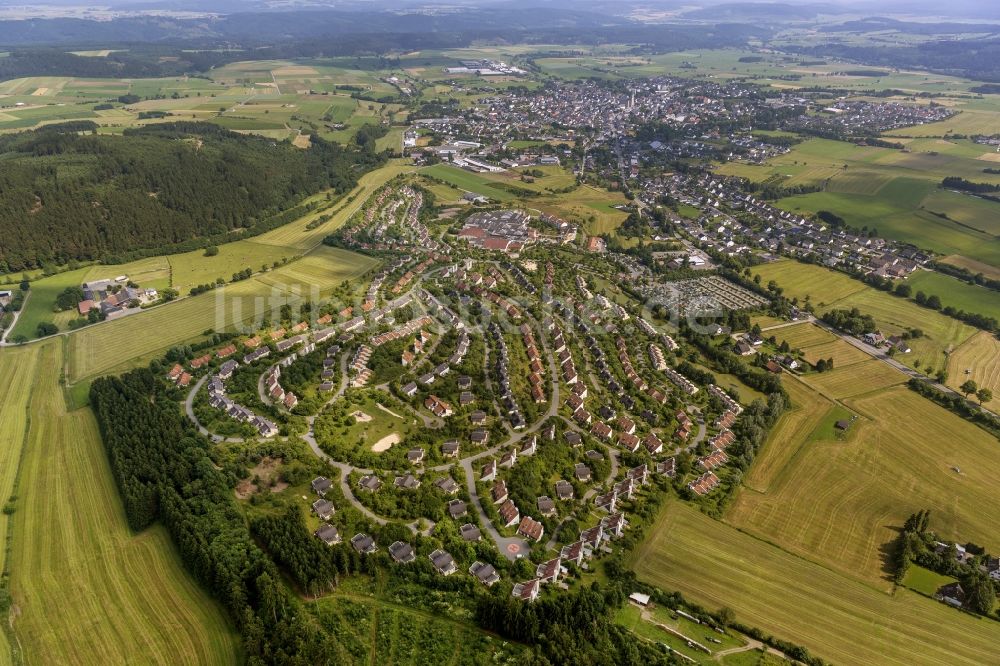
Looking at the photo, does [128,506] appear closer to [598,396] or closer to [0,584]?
[0,584]

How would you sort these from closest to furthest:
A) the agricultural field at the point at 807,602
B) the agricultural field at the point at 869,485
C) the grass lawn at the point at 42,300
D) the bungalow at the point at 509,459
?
the agricultural field at the point at 807,602
the agricultural field at the point at 869,485
the bungalow at the point at 509,459
the grass lawn at the point at 42,300

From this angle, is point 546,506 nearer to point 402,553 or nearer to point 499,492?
point 499,492

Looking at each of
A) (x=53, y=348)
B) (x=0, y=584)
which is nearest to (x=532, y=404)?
(x=0, y=584)

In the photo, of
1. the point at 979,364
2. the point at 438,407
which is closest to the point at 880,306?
the point at 979,364

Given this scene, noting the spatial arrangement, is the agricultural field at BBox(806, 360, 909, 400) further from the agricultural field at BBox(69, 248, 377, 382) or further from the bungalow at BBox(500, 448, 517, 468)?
the agricultural field at BBox(69, 248, 377, 382)

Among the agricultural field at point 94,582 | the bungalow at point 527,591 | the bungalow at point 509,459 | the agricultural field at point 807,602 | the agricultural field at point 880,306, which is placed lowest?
the agricultural field at point 94,582

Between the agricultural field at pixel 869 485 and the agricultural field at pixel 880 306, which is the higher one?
the agricultural field at pixel 880 306

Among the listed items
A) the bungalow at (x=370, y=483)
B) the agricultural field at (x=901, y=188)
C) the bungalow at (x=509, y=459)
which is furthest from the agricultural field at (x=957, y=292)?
the bungalow at (x=370, y=483)

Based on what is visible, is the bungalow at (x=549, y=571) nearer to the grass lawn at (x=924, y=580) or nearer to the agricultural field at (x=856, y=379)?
the grass lawn at (x=924, y=580)
